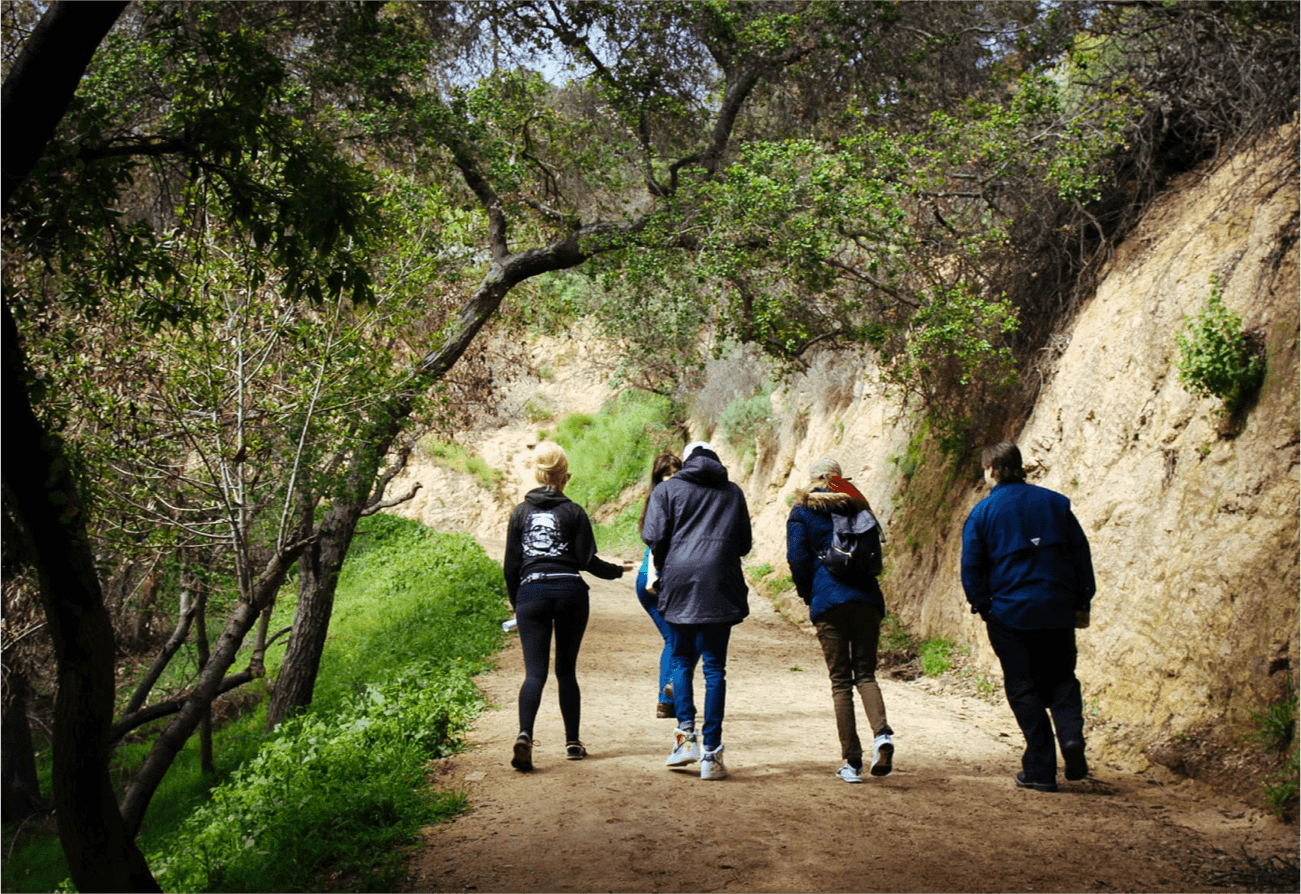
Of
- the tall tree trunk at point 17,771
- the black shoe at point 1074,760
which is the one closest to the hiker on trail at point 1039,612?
the black shoe at point 1074,760

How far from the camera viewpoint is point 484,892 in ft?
14.3

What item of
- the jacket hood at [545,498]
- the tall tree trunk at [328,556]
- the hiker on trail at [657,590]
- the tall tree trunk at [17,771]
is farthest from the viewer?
the tall tree trunk at [17,771]

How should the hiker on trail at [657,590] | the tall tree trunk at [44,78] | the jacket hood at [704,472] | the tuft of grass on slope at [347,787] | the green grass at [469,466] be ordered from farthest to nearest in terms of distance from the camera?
the green grass at [469,466], the hiker on trail at [657,590], the jacket hood at [704,472], the tuft of grass on slope at [347,787], the tall tree trunk at [44,78]

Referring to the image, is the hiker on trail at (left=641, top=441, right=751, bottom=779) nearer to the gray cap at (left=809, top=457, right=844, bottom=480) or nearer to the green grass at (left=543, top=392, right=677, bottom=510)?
the gray cap at (left=809, top=457, right=844, bottom=480)

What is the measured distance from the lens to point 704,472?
241 inches

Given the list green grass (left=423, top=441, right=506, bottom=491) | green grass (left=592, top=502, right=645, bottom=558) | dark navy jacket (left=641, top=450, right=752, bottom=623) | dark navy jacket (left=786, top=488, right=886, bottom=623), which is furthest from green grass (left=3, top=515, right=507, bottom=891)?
green grass (left=423, top=441, right=506, bottom=491)

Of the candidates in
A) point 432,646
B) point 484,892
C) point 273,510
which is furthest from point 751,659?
point 484,892

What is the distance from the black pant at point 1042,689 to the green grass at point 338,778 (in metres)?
3.16

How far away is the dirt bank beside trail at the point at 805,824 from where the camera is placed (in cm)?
441

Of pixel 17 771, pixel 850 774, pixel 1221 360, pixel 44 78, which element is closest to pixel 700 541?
pixel 850 774

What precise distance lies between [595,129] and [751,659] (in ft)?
22.9

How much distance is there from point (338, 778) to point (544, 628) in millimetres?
1668

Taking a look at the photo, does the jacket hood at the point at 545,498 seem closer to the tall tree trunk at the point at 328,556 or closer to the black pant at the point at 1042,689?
the black pant at the point at 1042,689

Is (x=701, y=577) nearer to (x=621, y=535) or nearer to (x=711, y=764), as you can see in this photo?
(x=711, y=764)
